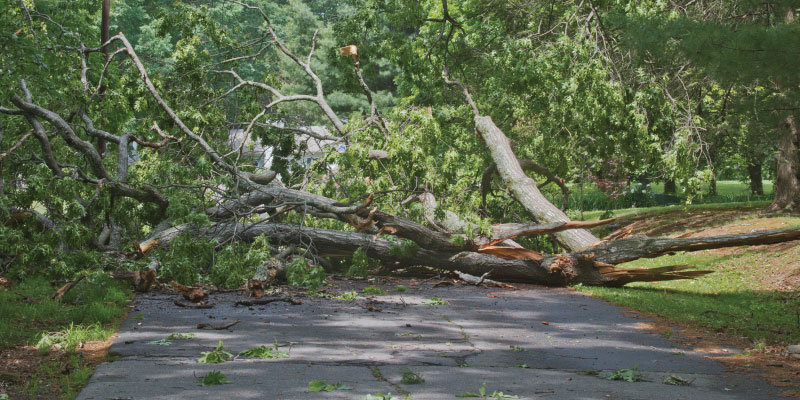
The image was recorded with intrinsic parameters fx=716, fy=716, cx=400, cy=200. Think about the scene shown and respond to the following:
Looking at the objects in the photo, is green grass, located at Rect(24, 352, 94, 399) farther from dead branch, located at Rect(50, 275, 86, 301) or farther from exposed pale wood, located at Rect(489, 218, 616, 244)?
exposed pale wood, located at Rect(489, 218, 616, 244)

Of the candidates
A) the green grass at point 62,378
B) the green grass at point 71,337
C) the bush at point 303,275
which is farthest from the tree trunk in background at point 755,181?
the green grass at point 62,378

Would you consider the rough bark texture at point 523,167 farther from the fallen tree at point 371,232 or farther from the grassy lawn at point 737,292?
the grassy lawn at point 737,292

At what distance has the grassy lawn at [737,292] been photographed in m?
7.13

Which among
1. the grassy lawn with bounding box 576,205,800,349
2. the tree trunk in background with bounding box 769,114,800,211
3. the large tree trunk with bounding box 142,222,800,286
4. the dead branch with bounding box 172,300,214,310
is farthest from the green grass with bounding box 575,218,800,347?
the dead branch with bounding box 172,300,214,310

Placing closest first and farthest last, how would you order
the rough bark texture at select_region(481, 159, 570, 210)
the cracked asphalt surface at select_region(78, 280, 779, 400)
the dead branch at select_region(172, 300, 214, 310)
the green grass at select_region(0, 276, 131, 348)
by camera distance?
1. the cracked asphalt surface at select_region(78, 280, 779, 400)
2. the green grass at select_region(0, 276, 131, 348)
3. the dead branch at select_region(172, 300, 214, 310)
4. the rough bark texture at select_region(481, 159, 570, 210)

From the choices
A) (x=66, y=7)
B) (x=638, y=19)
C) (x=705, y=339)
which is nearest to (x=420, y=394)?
(x=705, y=339)

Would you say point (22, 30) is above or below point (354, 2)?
below

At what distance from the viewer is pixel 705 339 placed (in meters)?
6.39

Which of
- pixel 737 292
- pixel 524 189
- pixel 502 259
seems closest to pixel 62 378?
pixel 502 259

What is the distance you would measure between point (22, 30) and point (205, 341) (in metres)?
7.10

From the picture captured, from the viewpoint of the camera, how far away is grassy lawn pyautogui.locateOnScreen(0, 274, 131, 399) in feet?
13.9

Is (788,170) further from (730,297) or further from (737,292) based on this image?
(730,297)

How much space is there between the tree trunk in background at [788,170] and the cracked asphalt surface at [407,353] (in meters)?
9.29

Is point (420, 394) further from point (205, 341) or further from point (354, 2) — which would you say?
point (354, 2)
